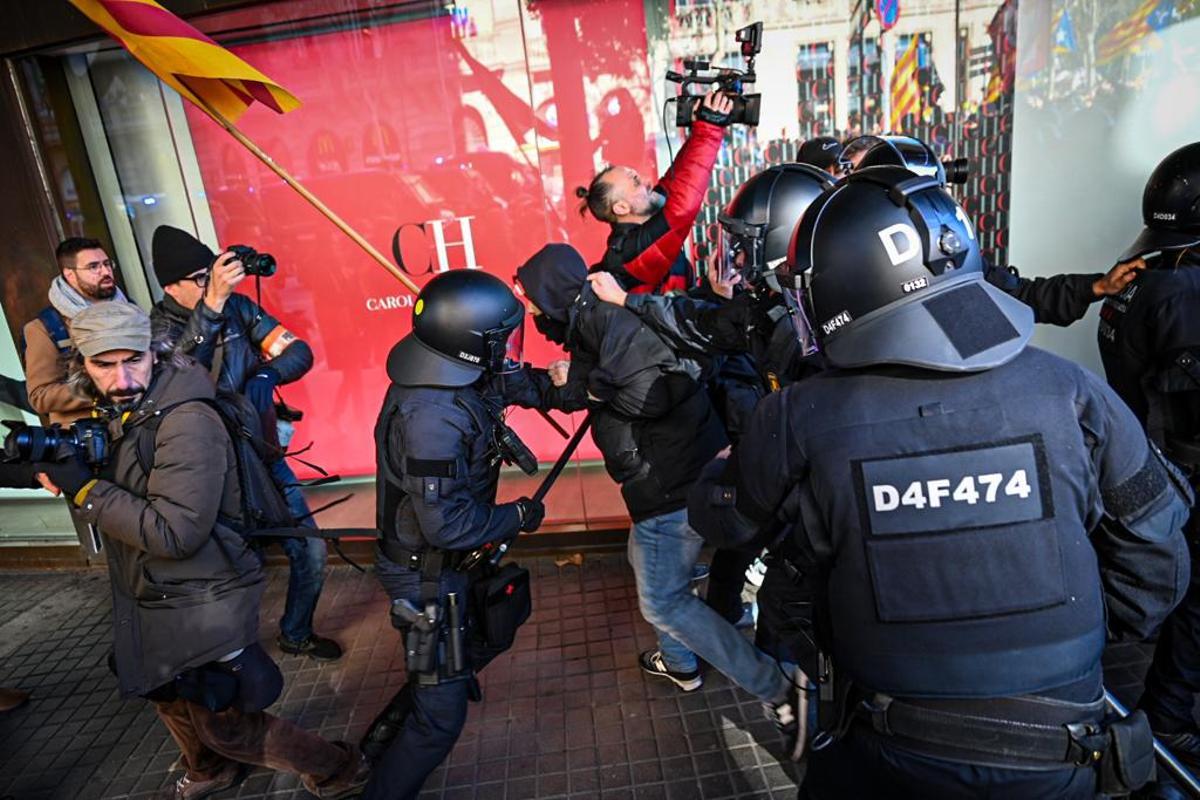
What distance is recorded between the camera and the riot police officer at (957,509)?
1558 millimetres

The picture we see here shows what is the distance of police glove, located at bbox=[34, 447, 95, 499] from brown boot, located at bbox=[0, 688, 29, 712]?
244cm

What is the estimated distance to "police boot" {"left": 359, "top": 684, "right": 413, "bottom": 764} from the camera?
129 inches

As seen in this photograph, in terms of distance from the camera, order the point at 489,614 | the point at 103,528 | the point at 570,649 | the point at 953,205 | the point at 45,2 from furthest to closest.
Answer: the point at 45,2 < the point at 570,649 < the point at 489,614 < the point at 103,528 < the point at 953,205

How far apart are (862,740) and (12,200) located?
19.4 feet

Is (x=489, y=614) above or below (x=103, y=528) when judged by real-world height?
below

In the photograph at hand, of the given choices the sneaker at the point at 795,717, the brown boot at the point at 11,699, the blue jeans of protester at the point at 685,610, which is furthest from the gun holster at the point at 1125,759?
the brown boot at the point at 11,699

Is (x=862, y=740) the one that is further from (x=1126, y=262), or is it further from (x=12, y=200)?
(x=12, y=200)

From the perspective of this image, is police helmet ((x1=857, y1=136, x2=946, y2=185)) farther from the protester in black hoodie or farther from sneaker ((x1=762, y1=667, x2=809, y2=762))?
sneaker ((x1=762, y1=667, x2=809, y2=762))

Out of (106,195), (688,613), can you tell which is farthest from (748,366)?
(106,195)

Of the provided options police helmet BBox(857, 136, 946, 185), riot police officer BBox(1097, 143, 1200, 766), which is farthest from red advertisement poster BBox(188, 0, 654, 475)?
riot police officer BBox(1097, 143, 1200, 766)

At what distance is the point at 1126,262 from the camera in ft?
10.1

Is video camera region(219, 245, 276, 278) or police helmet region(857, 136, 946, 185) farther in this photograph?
video camera region(219, 245, 276, 278)

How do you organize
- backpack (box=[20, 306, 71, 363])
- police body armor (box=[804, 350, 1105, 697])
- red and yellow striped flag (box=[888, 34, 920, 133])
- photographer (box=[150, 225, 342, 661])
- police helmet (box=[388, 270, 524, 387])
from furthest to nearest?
red and yellow striped flag (box=[888, 34, 920, 133])
backpack (box=[20, 306, 71, 363])
photographer (box=[150, 225, 342, 661])
police helmet (box=[388, 270, 524, 387])
police body armor (box=[804, 350, 1105, 697])

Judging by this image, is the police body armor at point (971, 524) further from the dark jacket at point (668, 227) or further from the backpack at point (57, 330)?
the backpack at point (57, 330)
